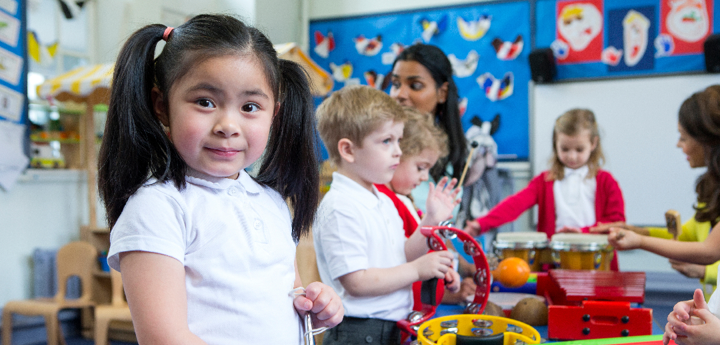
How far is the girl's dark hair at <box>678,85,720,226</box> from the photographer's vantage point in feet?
5.08

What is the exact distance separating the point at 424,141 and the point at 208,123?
87 cm

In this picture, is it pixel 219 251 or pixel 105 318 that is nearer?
pixel 219 251

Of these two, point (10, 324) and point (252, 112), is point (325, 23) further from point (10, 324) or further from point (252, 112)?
point (252, 112)

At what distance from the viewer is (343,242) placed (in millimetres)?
1090

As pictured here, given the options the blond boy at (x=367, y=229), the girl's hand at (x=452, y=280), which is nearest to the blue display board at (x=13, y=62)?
the blond boy at (x=367, y=229)

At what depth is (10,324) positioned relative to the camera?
2904 millimetres

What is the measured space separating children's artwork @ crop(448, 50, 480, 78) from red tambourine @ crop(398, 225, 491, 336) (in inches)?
121

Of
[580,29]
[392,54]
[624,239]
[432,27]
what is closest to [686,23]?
[580,29]

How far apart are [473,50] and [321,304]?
3477mm

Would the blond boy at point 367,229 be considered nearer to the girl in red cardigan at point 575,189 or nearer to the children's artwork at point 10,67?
the girl in red cardigan at point 575,189

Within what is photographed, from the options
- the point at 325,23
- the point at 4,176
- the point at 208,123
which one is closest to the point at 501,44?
the point at 325,23

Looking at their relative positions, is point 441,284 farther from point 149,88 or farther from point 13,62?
point 13,62

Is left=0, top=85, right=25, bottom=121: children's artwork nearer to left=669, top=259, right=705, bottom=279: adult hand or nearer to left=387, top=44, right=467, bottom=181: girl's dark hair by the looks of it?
left=387, top=44, right=467, bottom=181: girl's dark hair

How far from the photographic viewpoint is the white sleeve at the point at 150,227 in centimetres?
62
